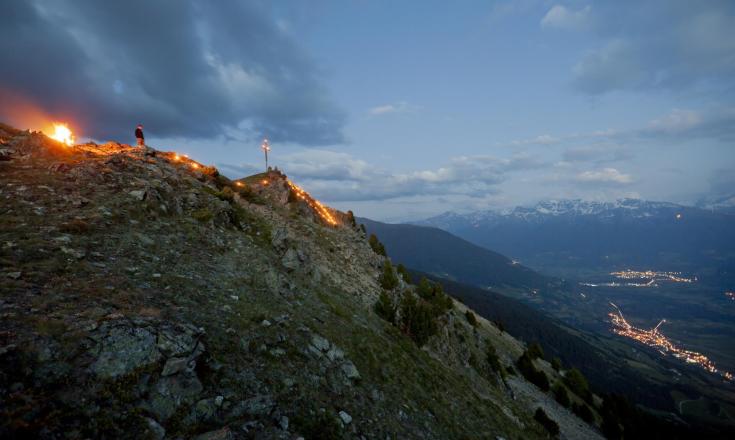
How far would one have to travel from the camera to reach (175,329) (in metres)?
10.8

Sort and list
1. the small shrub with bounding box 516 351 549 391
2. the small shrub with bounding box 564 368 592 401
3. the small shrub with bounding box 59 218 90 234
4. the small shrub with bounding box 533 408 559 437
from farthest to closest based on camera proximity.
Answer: the small shrub with bounding box 564 368 592 401, the small shrub with bounding box 516 351 549 391, the small shrub with bounding box 533 408 559 437, the small shrub with bounding box 59 218 90 234

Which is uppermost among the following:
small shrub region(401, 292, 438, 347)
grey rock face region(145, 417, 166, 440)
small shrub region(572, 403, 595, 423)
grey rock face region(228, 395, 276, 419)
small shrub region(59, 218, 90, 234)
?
small shrub region(59, 218, 90, 234)

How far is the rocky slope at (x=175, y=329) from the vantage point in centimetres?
807

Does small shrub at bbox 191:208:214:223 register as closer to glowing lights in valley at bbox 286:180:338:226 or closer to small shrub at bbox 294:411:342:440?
small shrub at bbox 294:411:342:440

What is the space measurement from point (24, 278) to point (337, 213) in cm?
6461

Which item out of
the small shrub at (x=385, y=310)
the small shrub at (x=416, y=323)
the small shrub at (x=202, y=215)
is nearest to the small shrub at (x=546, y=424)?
the small shrub at (x=416, y=323)

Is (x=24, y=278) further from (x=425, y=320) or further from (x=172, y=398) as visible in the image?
(x=425, y=320)

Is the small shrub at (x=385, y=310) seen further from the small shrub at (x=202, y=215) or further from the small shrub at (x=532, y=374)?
the small shrub at (x=532, y=374)

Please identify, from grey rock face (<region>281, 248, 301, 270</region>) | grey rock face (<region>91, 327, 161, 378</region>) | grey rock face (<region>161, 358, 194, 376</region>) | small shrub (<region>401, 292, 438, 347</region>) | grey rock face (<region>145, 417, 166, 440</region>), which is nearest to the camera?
grey rock face (<region>145, 417, 166, 440</region>)

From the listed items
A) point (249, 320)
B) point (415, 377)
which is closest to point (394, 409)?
point (415, 377)

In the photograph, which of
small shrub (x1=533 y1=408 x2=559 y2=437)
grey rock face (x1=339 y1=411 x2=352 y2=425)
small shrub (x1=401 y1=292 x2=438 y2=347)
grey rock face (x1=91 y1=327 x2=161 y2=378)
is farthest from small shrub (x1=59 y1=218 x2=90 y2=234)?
small shrub (x1=533 y1=408 x2=559 y2=437)

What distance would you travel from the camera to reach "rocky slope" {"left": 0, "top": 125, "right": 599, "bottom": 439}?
8.07 metres

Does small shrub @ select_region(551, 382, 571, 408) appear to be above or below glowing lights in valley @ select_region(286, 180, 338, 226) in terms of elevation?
below

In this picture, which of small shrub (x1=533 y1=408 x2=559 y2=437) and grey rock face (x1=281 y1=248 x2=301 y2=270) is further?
small shrub (x1=533 y1=408 x2=559 y2=437)
